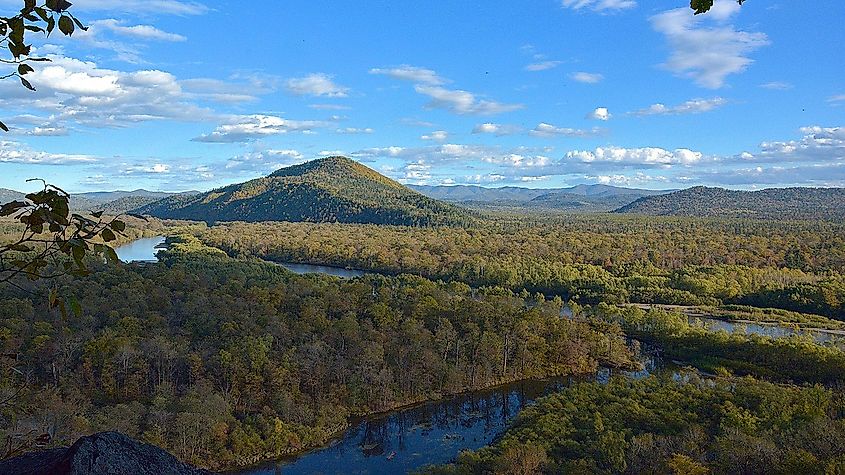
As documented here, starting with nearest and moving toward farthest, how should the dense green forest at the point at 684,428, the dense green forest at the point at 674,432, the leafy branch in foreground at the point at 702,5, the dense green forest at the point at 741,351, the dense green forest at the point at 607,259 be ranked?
the leafy branch in foreground at the point at 702,5 → the dense green forest at the point at 674,432 → the dense green forest at the point at 684,428 → the dense green forest at the point at 741,351 → the dense green forest at the point at 607,259

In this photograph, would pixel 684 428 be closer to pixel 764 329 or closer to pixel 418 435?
pixel 418 435

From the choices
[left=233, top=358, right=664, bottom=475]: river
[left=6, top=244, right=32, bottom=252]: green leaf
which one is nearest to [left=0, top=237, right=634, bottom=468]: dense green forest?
[left=233, top=358, right=664, bottom=475]: river

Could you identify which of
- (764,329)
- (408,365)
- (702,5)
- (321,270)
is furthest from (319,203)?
(702,5)

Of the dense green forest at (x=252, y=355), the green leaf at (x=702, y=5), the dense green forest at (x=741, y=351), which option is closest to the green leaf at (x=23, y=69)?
the green leaf at (x=702, y=5)

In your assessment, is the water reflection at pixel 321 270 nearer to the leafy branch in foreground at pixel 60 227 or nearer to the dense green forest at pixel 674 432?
the dense green forest at pixel 674 432

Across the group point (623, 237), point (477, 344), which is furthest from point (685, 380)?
point (623, 237)

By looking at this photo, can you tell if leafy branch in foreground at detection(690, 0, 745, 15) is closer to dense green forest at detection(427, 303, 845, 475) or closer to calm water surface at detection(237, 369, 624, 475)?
dense green forest at detection(427, 303, 845, 475)
